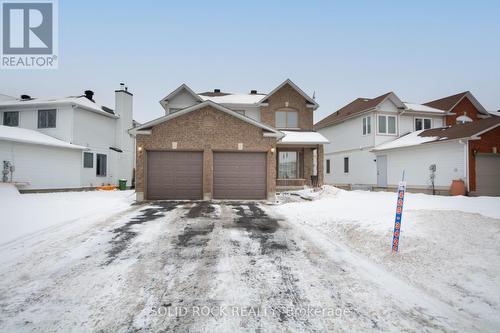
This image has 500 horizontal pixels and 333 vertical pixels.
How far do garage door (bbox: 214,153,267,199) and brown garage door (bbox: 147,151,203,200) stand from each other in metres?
0.97

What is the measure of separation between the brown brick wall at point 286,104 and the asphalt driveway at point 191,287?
51.3 ft

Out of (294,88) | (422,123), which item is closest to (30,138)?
(294,88)

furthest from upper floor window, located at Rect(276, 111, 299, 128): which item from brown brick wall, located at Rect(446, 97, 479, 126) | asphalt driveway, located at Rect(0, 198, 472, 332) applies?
asphalt driveway, located at Rect(0, 198, 472, 332)

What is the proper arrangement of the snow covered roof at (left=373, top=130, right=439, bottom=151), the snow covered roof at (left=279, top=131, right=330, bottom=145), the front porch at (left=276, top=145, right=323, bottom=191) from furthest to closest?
1. the front porch at (left=276, top=145, right=323, bottom=191)
2. the snow covered roof at (left=279, top=131, right=330, bottom=145)
3. the snow covered roof at (left=373, top=130, right=439, bottom=151)

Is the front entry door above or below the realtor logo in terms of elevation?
Result: below

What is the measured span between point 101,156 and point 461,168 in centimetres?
2603

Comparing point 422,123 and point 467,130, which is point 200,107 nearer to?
point 467,130

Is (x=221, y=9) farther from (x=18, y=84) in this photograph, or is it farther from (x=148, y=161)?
(x=18, y=84)

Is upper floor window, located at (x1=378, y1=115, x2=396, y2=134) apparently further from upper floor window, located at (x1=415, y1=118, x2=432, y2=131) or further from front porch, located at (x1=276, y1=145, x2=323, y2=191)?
→ front porch, located at (x1=276, y1=145, x2=323, y2=191)

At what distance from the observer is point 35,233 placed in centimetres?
670

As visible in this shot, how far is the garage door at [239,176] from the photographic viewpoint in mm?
14398

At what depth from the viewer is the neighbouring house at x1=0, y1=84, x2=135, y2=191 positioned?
17.1 m

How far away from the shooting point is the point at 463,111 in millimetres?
23781

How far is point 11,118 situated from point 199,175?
59.1 feet
